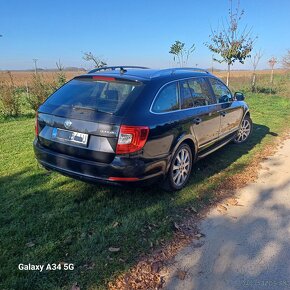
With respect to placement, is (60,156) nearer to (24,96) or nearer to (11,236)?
(11,236)

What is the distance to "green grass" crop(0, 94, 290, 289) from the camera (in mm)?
2756

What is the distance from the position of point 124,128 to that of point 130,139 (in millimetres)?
144

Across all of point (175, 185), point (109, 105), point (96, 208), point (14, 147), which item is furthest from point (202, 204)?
point (14, 147)

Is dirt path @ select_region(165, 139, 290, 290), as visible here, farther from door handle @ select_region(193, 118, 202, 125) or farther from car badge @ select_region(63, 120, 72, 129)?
car badge @ select_region(63, 120, 72, 129)

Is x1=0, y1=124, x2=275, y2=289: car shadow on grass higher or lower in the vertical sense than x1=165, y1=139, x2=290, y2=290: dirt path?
higher

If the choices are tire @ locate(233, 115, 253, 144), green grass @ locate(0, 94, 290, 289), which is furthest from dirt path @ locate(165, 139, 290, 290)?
tire @ locate(233, 115, 253, 144)

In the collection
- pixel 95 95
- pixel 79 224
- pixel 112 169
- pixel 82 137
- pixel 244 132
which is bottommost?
pixel 79 224

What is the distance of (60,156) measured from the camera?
385 centimetres

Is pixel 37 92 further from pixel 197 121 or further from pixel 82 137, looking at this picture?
pixel 82 137

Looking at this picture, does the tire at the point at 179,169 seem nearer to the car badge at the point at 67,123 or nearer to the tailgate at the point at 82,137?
the tailgate at the point at 82,137

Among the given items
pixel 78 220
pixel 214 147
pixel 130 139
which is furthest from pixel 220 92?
pixel 78 220

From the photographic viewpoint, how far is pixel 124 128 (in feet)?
11.3

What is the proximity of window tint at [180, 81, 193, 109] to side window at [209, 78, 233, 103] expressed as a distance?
3.51 ft

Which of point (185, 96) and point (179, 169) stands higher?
point (185, 96)
